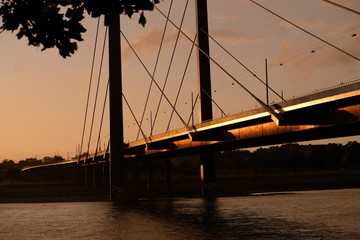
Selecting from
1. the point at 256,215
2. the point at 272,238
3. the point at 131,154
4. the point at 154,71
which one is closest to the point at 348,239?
the point at 272,238

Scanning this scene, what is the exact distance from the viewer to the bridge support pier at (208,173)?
6500cm

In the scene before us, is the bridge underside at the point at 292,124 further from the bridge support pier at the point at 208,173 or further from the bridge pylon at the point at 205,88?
the bridge support pier at the point at 208,173

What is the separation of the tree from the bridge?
74.7 ft

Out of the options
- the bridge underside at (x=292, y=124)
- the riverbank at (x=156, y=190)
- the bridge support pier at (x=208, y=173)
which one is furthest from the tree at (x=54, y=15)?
the riverbank at (x=156, y=190)

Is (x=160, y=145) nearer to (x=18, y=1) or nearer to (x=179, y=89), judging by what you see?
(x=179, y=89)

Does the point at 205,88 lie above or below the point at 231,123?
above

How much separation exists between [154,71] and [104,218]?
27.4 metres

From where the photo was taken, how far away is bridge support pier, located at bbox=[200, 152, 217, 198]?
2559 inches

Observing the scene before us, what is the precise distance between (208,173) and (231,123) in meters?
22.4

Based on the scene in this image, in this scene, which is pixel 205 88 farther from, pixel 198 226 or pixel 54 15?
pixel 54 15

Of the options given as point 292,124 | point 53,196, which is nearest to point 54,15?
point 292,124

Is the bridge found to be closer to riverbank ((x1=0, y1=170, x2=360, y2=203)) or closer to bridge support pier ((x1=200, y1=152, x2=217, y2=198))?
bridge support pier ((x1=200, y1=152, x2=217, y2=198))

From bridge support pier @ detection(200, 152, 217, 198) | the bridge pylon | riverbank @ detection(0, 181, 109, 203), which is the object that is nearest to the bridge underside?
the bridge pylon

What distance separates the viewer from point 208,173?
213 feet
